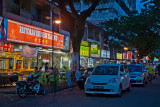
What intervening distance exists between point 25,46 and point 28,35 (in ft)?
3.08

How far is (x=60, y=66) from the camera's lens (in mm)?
26453

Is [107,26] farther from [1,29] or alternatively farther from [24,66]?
[1,29]

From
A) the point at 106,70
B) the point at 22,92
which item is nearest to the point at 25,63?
the point at 22,92

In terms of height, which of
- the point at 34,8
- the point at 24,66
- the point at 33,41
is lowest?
the point at 24,66

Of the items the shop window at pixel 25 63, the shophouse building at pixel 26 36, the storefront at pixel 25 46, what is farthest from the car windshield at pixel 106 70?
the shop window at pixel 25 63

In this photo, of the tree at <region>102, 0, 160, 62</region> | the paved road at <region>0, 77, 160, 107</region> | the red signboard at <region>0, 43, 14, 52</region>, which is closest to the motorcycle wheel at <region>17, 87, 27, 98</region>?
the paved road at <region>0, 77, 160, 107</region>

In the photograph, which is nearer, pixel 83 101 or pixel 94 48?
pixel 83 101

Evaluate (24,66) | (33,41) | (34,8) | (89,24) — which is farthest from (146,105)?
(89,24)

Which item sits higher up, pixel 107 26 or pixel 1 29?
pixel 107 26

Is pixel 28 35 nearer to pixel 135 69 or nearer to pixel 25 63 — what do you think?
pixel 25 63

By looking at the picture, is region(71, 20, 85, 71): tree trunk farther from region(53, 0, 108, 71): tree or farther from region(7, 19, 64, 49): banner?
region(7, 19, 64, 49): banner

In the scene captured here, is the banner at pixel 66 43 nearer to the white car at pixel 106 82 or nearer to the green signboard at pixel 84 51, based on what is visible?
the green signboard at pixel 84 51

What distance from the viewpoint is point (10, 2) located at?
62.7 ft

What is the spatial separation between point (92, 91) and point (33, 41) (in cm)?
906
